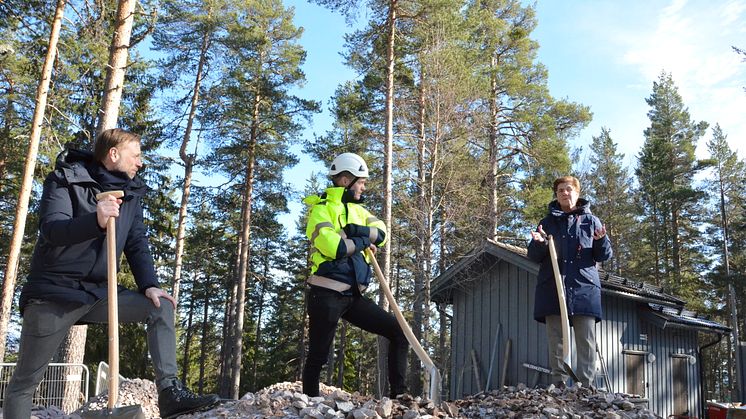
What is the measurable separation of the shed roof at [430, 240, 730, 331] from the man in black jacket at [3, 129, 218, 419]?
33.2 feet

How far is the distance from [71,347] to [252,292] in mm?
29941

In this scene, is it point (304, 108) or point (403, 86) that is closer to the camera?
point (403, 86)

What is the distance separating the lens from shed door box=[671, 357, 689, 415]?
15.4m

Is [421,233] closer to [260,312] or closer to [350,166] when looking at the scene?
[350,166]

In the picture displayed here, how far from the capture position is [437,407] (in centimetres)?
427

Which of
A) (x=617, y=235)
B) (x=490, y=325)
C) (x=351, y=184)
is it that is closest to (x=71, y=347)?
(x=351, y=184)

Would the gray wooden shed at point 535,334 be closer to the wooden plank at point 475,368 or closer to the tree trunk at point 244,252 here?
the wooden plank at point 475,368

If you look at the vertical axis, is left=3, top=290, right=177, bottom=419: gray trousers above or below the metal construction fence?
above

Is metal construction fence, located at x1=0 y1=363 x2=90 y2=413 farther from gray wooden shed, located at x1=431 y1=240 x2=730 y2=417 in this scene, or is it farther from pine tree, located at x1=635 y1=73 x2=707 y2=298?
pine tree, located at x1=635 y1=73 x2=707 y2=298

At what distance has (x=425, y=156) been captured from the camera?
18.5m

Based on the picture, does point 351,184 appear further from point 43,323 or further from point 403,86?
point 403,86

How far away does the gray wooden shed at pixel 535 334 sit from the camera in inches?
544

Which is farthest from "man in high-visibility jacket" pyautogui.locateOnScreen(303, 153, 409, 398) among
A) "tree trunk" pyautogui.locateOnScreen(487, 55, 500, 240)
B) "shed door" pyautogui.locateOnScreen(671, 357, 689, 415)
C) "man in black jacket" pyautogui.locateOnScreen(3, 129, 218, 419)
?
"tree trunk" pyautogui.locateOnScreen(487, 55, 500, 240)

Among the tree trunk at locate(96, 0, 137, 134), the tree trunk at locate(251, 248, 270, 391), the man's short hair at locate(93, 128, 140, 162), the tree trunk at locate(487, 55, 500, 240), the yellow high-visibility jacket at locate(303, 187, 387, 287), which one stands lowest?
the tree trunk at locate(251, 248, 270, 391)
